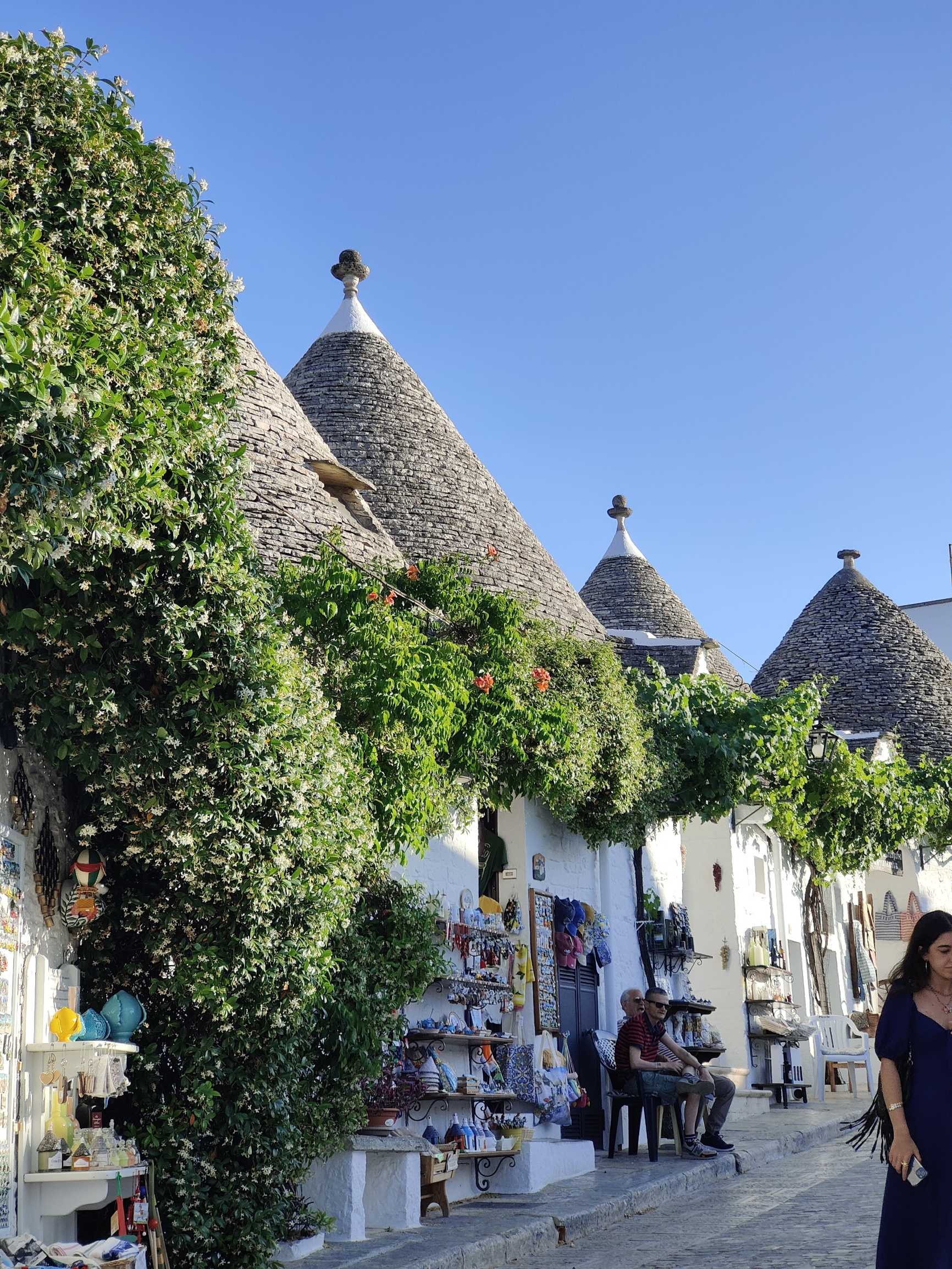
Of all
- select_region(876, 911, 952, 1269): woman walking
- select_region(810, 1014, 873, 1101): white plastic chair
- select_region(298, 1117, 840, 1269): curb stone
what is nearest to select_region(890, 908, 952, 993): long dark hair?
select_region(876, 911, 952, 1269): woman walking

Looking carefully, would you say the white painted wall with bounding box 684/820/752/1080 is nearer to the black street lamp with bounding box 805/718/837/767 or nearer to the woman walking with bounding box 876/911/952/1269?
the black street lamp with bounding box 805/718/837/767

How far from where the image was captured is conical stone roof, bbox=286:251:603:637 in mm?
14055

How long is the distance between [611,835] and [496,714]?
2.67 meters

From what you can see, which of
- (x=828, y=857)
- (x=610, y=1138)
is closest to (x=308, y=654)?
(x=610, y=1138)

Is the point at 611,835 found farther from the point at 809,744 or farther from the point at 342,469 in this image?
the point at 809,744

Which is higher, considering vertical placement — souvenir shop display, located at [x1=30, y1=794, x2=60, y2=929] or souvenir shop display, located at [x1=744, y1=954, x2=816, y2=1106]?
souvenir shop display, located at [x1=30, y1=794, x2=60, y2=929]

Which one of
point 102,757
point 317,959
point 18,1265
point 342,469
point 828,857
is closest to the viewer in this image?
point 18,1265

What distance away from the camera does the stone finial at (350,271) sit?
17281 mm

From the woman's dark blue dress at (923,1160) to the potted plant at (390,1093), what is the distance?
4073 mm

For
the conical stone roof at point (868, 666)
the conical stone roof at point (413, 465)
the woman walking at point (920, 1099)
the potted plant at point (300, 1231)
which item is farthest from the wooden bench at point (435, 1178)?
the conical stone roof at point (868, 666)

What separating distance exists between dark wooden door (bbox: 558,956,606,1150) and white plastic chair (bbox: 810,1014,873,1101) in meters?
7.56

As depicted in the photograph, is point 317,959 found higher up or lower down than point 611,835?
lower down

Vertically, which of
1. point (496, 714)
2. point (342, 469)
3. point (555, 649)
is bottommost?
point (496, 714)

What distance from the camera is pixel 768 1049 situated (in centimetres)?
1992
